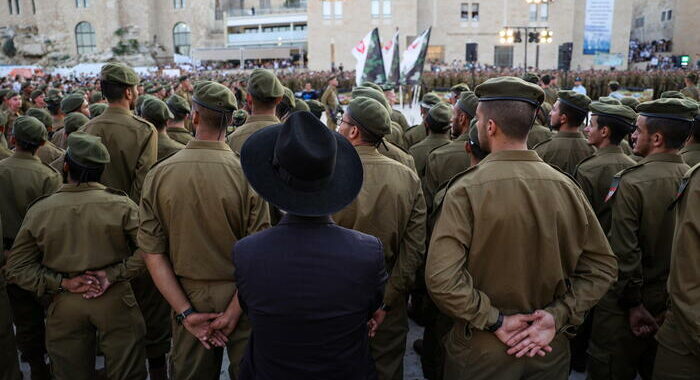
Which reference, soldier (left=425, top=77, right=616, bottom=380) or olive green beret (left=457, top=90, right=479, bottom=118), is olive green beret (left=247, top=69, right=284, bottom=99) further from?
soldier (left=425, top=77, right=616, bottom=380)

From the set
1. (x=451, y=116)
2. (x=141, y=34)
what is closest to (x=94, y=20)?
(x=141, y=34)

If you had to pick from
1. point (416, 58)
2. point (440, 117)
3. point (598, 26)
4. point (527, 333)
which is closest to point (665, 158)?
point (527, 333)

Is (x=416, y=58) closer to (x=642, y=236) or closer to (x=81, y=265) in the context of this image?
(x=642, y=236)

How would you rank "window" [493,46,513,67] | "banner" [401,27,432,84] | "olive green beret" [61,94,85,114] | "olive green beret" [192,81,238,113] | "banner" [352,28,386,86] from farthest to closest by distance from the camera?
1. "window" [493,46,513,67]
2. "banner" [401,27,432,84]
3. "banner" [352,28,386,86]
4. "olive green beret" [61,94,85,114]
5. "olive green beret" [192,81,238,113]

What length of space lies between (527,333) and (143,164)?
3.16m

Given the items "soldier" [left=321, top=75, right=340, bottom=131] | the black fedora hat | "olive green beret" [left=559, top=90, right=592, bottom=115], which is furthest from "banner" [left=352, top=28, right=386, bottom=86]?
the black fedora hat

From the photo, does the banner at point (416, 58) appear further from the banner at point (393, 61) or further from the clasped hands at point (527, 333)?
the clasped hands at point (527, 333)

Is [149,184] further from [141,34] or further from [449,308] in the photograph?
[141,34]

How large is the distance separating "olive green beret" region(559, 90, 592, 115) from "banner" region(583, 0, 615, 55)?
40254 millimetres

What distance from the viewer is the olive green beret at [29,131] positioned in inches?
143

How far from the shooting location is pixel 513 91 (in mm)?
2197

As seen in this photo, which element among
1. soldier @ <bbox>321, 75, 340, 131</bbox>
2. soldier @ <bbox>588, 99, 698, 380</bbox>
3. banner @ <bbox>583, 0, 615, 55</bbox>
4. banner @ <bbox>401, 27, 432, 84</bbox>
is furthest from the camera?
banner @ <bbox>583, 0, 615, 55</bbox>

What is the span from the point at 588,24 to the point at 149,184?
4383 cm

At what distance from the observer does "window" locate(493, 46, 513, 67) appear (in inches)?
1699
